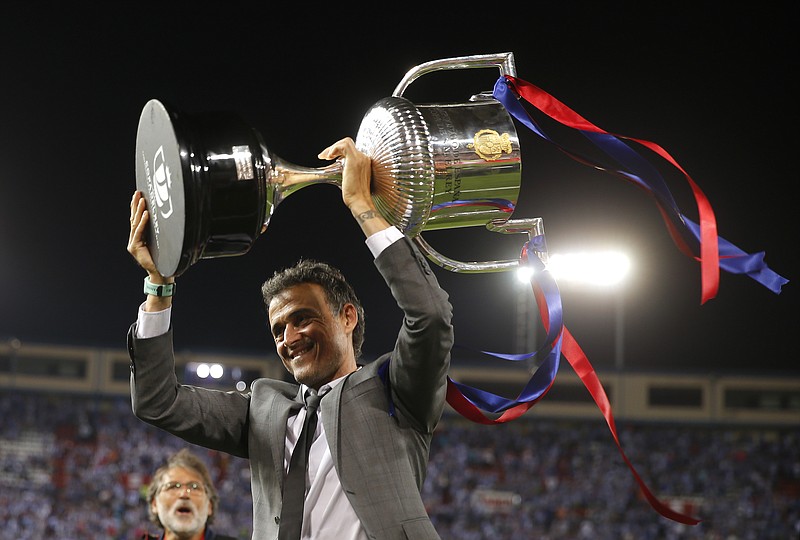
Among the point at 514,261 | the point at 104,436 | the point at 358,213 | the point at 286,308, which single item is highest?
the point at 358,213

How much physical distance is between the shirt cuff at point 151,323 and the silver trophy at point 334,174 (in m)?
0.20

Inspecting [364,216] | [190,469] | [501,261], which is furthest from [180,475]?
[364,216]

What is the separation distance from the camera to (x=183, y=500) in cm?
412

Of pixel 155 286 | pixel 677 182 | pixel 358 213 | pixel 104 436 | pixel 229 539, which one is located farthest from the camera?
pixel 104 436

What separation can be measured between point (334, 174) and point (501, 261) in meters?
0.50

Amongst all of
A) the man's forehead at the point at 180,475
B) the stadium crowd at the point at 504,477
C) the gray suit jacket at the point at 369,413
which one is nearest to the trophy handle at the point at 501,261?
the gray suit jacket at the point at 369,413

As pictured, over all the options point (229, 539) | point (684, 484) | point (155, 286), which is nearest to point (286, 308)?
point (155, 286)

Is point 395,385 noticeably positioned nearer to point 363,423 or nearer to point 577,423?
point 363,423

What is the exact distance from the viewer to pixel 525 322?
933 inches

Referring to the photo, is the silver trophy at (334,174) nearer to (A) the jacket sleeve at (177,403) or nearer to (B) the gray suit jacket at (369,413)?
(B) the gray suit jacket at (369,413)

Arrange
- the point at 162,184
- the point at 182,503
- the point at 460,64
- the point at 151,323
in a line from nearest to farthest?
the point at 162,184
the point at 151,323
the point at 460,64
the point at 182,503

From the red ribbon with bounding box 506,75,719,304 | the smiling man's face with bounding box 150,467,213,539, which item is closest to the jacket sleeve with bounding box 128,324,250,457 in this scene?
the red ribbon with bounding box 506,75,719,304

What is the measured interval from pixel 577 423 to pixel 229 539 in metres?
20.4

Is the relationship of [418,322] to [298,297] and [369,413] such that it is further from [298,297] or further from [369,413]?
[298,297]
